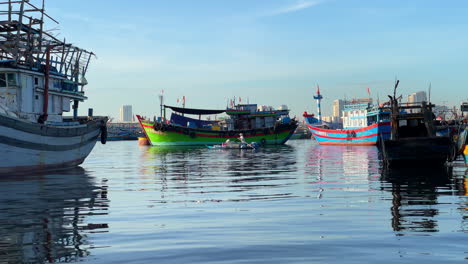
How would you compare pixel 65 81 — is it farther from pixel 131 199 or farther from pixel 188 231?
pixel 188 231

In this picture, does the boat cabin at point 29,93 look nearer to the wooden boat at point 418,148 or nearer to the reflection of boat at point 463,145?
the wooden boat at point 418,148

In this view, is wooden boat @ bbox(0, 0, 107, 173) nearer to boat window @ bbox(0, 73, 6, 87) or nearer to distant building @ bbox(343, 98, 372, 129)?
boat window @ bbox(0, 73, 6, 87)

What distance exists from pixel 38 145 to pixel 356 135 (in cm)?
6202

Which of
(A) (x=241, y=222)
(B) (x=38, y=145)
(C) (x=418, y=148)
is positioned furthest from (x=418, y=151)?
(B) (x=38, y=145)

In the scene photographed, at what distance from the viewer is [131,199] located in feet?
59.3

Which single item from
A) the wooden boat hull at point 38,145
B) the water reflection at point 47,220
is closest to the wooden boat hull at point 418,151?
the water reflection at point 47,220

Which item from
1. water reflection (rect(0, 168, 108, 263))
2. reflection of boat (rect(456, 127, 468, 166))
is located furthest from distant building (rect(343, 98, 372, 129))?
water reflection (rect(0, 168, 108, 263))

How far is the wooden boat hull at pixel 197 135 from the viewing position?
94062 millimetres

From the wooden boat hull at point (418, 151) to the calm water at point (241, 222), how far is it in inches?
257

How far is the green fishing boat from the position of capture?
310 ft

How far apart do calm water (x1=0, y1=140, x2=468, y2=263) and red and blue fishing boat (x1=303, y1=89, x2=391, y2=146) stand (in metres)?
55.2

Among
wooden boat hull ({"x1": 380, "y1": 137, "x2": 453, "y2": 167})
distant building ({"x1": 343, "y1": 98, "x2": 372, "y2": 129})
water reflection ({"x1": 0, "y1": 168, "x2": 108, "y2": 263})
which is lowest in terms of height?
water reflection ({"x1": 0, "y1": 168, "x2": 108, "y2": 263})

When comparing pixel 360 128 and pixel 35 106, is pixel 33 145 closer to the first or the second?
pixel 35 106

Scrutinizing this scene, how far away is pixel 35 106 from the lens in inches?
1367
